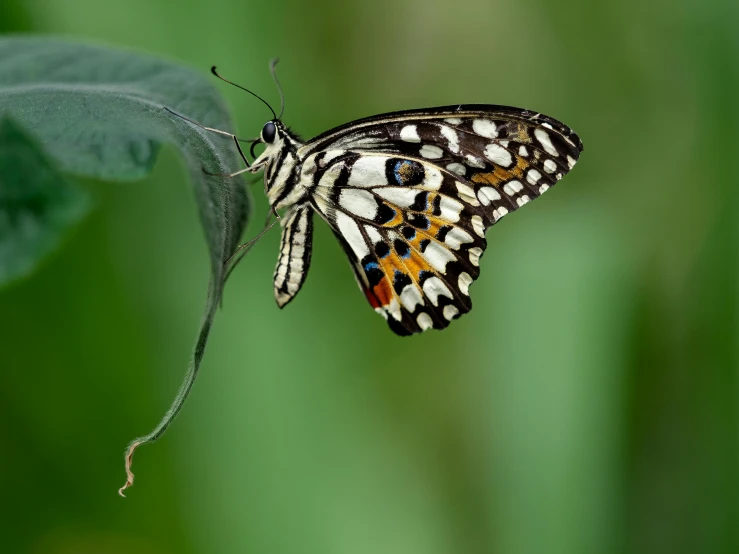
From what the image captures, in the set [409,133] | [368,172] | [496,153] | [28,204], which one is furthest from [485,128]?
[28,204]

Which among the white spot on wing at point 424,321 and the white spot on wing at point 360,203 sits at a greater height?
the white spot on wing at point 360,203

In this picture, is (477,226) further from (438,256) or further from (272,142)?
(272,142)

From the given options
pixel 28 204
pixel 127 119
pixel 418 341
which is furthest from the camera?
pixel 418 341

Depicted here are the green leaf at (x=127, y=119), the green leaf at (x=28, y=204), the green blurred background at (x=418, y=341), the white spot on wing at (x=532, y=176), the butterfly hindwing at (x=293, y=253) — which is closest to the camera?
the green leaf at (x=28, y=204)

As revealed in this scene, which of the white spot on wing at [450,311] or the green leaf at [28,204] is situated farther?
the white spot on wing at [450,311]

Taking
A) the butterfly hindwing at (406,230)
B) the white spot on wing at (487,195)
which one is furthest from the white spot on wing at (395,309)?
the white spot on wing at (487,195)

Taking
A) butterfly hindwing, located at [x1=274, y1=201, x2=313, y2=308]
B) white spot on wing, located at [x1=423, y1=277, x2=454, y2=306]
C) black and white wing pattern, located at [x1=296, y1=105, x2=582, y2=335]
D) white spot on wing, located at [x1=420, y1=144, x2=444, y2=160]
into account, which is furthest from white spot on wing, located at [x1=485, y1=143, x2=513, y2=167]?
butterfly hindwing, located at [x1=274, y1=201, x2=313, y2=308]

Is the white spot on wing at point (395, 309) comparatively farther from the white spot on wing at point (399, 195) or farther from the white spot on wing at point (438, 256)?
the white spot on wing at point (399, 195)

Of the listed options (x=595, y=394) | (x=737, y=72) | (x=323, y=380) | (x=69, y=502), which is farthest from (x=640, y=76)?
(x=69, y=502)

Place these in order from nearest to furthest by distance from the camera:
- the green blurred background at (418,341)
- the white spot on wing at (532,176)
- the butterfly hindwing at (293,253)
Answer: the butterfly hindwing at (293,253), the white spot on wing at (532,176), the green blurred background at (418,341)
